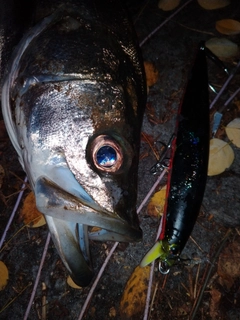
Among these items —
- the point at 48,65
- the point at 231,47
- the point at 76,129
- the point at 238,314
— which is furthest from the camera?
the point at 231,47

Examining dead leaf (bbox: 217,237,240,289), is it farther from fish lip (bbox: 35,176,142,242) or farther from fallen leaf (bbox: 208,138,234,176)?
fish lip (bbox: 35,176,142,242)

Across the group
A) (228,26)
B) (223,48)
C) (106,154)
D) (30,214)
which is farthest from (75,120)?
(228,26)

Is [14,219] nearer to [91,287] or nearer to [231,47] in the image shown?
[91,287]

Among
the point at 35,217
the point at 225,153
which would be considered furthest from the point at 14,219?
the point at 225,153

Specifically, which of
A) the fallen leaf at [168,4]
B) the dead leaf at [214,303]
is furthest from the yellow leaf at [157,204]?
the fallen leaf at [168,4]

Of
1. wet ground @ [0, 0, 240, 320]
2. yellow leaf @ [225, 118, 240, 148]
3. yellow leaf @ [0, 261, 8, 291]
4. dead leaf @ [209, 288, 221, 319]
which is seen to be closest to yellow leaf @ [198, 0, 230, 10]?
wet ground @ [0, 0, 240, 320]

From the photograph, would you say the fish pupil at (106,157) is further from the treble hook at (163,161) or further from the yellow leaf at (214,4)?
the yellow leaf at (214,4)
